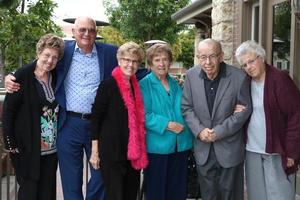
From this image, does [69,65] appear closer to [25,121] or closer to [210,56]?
[25,121]

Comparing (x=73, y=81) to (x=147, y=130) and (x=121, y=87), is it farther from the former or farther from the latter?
(x=147, y=130)

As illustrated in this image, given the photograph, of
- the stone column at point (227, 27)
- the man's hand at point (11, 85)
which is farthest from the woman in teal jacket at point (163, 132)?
the stone column at point (227, 27)

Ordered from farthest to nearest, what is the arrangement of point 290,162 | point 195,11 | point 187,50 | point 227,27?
point 187,50
point 195,11
point 227,27
point 290,162

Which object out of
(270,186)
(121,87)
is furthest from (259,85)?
(121,87)

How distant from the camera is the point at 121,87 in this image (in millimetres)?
3803

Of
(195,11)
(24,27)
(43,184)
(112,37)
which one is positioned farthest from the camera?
(112,37)

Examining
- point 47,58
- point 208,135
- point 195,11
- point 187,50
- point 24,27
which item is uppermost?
point 187,50

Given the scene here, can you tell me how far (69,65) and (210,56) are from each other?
1271 millimetres

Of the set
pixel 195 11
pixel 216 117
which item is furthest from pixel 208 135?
pixel 195 11

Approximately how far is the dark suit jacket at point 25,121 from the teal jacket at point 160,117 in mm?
955

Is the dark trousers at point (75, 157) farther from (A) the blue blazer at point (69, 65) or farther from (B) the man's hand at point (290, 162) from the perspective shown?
(B) the man's hand at point (290, 162)

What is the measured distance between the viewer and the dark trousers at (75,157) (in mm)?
4109

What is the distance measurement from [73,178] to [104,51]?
4.00 feet

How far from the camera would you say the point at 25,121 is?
3.94 meters
